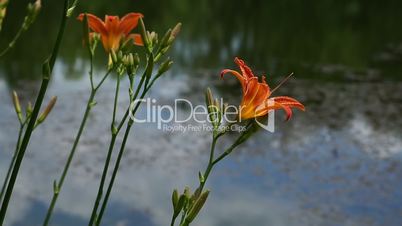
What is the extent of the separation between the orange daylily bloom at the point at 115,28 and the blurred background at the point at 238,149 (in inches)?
113

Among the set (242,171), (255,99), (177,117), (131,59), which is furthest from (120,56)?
(177,117)

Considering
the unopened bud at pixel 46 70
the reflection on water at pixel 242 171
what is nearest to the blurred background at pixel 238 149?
the reflection on water at pixel 242 171

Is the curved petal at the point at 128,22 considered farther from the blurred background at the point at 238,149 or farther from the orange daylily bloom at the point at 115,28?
the blurred background at the point at 238,149

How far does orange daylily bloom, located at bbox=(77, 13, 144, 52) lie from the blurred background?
2.88 m

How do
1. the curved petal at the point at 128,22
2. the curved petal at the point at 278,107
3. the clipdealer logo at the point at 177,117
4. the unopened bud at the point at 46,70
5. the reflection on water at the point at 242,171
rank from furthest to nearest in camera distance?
the clipdealer logo at the point at 177,117
the reflection on water at the point at 242,171
the curved petal at the point at 128,22
the curved petal at the point at 278,107
the unopened bud at the point at 46,70

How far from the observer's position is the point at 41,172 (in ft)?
14.7

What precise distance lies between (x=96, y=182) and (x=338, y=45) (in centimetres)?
625

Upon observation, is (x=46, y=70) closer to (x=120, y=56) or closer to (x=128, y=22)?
(x=120, y=56)

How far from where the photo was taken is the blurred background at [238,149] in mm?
4246

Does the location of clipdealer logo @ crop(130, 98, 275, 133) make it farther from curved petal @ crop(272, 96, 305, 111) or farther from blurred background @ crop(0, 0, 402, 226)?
curved petal @ crop(272, 96, 305, 111)

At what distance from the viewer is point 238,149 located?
17.0 feet

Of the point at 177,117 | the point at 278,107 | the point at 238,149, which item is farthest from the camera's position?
the point at 177,117

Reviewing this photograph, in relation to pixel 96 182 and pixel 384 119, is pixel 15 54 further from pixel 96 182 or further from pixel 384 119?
pixel 384 119

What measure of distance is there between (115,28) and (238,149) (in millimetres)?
4043
